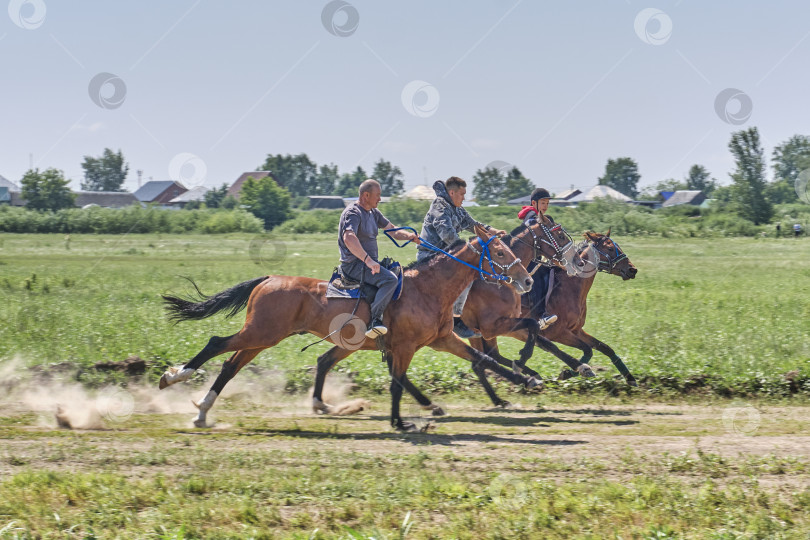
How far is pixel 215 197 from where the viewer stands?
264ft

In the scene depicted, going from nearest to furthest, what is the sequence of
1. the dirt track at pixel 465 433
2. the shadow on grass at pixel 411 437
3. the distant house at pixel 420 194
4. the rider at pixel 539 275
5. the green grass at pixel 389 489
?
the green grass at pixel 389 489, the dirt track at pixel 465 433, the shadow on grass at pixel 411 437, the rider at pixel 539 275, the distant house at pixel 420 194

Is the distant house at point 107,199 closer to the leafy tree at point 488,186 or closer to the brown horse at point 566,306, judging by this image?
the leafy tree at point 488,186

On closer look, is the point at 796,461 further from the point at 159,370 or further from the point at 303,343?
the point at 303,343

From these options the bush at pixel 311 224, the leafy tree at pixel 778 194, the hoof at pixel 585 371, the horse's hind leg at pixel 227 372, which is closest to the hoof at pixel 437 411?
the horse's hind leg at pixel 227 372

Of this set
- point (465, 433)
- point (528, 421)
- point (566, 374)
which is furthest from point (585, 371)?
point (465, 433)

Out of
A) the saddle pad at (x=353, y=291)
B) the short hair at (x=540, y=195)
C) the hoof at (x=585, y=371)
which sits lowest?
the hoof at (x=585, y=371)

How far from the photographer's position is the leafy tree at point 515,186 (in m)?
95.1

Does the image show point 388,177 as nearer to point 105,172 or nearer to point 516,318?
point 105,172

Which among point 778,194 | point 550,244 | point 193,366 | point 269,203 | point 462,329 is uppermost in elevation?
point 778,194

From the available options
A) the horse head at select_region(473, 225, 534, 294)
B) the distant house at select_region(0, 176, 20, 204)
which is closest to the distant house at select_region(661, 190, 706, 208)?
the distant house at select_region(0, 176, 20, 204)

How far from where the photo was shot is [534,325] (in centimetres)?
1234

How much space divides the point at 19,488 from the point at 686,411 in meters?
8.24

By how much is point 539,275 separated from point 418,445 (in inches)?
209

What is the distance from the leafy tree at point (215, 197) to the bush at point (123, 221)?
1764cm
